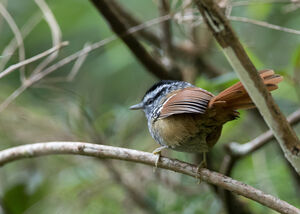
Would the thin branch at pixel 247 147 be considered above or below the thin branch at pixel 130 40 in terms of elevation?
below

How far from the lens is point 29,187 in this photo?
3.02 metres

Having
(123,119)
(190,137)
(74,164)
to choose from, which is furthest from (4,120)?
(190,137)

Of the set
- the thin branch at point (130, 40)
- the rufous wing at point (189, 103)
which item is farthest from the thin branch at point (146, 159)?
the thin branch at point (130, 40)

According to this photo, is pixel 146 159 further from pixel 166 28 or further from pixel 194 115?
pixel 166 28

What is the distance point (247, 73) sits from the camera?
1.41 meters

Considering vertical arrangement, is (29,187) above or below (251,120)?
above

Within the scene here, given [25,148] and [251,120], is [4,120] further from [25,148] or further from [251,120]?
[251,120]

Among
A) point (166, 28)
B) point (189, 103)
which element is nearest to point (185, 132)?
point (189, 103)

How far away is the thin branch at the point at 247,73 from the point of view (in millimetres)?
1333

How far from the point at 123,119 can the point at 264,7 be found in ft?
4.87

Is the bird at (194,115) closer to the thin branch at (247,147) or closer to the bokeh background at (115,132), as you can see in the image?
the thin branch at (247,147)

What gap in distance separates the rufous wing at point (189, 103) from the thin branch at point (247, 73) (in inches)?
22.9

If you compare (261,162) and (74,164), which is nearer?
(261,162)

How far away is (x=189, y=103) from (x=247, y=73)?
0.71 metres
